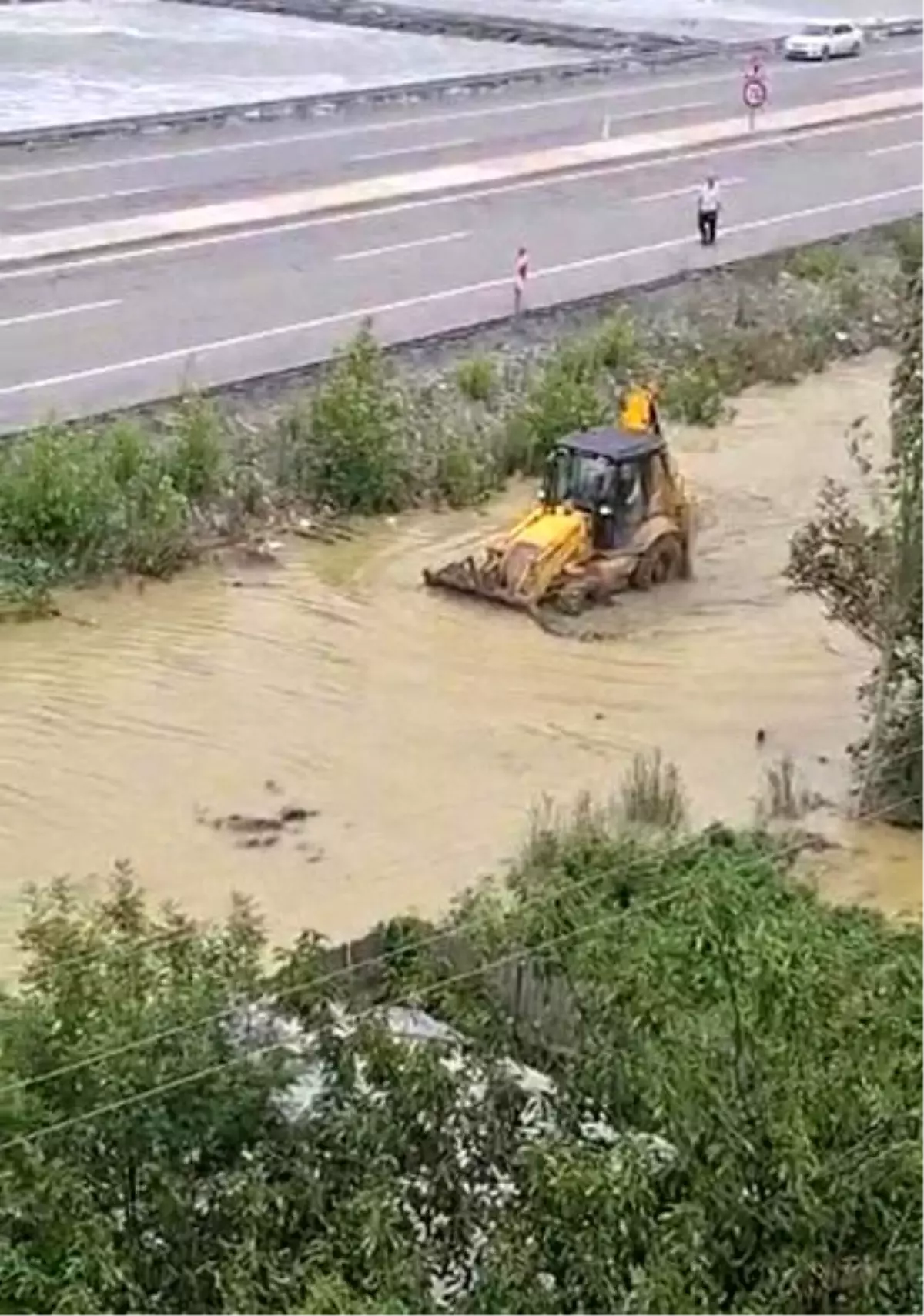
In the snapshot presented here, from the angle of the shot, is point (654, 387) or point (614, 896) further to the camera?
point (654, 387)

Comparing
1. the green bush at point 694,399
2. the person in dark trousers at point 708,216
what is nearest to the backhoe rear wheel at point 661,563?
the green bush at point 694,399

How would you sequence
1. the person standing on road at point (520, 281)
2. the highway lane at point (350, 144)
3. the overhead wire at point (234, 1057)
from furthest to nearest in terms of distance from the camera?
the highway lane at point (350, 144)
the person standing on road at point (520, 281)
the overhead wire at point (234, 1057)

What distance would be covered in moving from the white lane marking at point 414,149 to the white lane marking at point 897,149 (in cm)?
652

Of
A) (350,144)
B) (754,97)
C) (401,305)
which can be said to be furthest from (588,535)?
(754,97)

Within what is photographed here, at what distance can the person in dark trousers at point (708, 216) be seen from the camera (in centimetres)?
3750

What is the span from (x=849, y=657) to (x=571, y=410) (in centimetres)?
549

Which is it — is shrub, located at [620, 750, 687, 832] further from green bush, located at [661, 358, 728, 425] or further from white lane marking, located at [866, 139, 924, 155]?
white lane marking, located at [866, 139, 924, 155]

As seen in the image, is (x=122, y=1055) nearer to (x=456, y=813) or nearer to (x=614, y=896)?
(x=614, y=896)

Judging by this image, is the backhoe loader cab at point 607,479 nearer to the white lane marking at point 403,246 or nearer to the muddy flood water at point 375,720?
the muddy flood water at point 375,720

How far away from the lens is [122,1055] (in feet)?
35.1

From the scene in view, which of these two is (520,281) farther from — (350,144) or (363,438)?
(350,144)

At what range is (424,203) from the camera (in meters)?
38.8

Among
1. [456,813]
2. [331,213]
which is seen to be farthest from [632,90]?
[456,813]

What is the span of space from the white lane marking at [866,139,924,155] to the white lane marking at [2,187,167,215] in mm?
12376
